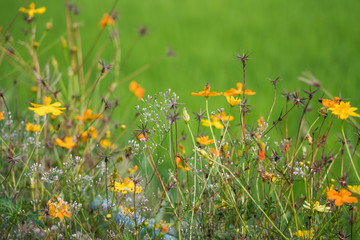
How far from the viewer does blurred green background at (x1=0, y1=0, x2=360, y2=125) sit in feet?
11.2

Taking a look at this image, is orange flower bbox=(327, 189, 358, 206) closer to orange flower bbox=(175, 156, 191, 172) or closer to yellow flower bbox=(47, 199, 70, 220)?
orange flower bbox=(175, 156, 191, 172)

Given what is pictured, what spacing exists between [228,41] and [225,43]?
0.05 metres

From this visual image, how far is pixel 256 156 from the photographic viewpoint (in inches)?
51.5

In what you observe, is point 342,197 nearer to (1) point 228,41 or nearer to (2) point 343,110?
(2) point 343,110

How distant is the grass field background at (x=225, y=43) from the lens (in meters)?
3.37

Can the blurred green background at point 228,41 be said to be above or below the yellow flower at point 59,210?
above

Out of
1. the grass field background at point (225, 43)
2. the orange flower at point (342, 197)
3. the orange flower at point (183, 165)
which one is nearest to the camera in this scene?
the orange flower at point (342, 197)

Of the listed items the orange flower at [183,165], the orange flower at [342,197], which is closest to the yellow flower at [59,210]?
the orange flower at [183,165]

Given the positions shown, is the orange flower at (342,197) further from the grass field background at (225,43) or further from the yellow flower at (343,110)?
the grass field background at (225,43)

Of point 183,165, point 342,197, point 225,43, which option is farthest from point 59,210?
point 225,43

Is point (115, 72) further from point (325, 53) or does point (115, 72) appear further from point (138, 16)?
point (138, 16)

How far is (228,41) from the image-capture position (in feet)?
14.9

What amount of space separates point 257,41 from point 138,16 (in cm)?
189

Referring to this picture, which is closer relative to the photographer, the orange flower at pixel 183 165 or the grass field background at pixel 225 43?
the orange flower at pixel 183 165
